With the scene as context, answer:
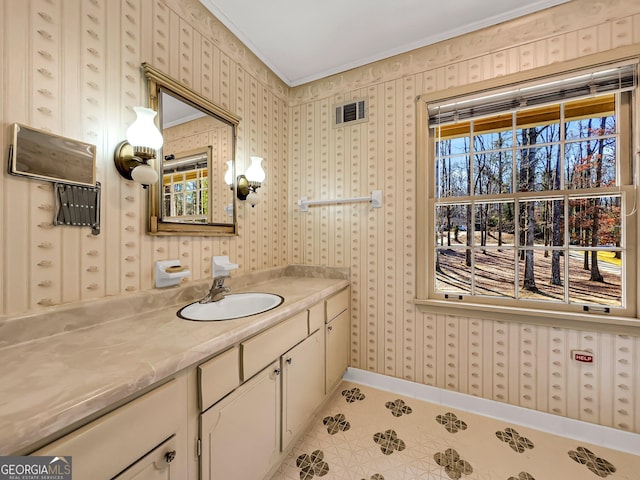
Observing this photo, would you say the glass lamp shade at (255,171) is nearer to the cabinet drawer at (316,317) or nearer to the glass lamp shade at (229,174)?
the glass lamp shade at (229,174)

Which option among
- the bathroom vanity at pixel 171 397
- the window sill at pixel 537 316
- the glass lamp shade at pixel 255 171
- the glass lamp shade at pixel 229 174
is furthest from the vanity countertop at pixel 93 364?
the window sill at pixel 537 316

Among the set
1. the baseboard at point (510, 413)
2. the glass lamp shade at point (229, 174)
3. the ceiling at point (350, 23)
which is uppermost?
the ceiling at point (350, 23)

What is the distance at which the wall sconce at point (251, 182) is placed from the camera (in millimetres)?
1890

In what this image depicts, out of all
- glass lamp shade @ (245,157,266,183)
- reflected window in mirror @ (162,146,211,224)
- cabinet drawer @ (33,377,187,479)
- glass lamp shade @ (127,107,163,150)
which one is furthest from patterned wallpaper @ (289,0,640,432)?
cabinet drawer @ (33,377,187,479)

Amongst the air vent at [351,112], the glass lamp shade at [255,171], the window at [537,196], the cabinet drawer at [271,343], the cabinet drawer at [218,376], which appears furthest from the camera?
the air vent at [351,112]

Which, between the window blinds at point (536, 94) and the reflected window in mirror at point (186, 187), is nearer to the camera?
the reflected window in mirror at point (186, 187)

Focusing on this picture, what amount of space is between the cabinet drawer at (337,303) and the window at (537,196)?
2.08 ft

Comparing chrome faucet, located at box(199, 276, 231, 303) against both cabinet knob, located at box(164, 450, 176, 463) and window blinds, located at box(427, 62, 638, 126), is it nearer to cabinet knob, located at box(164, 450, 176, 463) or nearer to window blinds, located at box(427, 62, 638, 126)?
cabinet knob, located at box(164, 450, 176, 463)

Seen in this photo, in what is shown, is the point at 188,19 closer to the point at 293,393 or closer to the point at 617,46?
the point at 293,393

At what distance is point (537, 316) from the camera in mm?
1654

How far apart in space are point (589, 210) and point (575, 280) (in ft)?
1.44

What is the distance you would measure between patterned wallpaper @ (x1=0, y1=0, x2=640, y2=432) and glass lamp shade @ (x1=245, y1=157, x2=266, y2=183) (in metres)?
A: 0.12

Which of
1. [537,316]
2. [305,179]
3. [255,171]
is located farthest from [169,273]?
[537,316]

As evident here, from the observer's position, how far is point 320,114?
232cm
